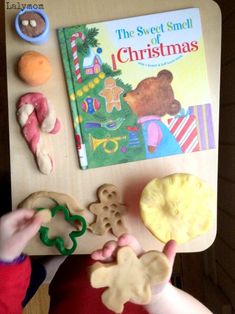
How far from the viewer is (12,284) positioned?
572 mm

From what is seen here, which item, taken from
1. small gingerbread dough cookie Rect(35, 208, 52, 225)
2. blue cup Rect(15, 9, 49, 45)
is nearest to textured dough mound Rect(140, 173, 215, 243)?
small gingerbread dough cookie Rect(35, 208, 52, 225)

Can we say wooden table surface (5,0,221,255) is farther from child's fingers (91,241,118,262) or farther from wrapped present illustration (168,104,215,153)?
child's fingers (91,241,118,262)

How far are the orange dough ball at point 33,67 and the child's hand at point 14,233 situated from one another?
0.70 feet

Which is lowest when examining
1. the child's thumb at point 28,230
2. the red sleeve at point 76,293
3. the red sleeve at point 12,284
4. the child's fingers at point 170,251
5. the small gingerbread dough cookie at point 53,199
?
the red sleeve at point 76,293

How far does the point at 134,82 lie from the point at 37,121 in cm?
17

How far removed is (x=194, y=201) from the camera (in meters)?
0.59

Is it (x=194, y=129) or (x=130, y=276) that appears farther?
(x=194, y=129)

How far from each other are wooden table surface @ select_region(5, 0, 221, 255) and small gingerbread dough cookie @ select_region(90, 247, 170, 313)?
0.40 ft

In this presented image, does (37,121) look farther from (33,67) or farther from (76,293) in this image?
(76,293)

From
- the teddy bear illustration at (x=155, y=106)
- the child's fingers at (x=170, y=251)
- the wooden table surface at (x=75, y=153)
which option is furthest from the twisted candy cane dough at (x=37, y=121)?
the child's fingers at (x=170, y=251)

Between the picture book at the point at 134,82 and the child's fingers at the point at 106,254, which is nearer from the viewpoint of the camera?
the child's fingers at the point at 106,254

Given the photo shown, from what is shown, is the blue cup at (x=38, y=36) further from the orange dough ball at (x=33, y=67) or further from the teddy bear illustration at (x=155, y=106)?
the teddy bear illustration at (x=155, y=106)

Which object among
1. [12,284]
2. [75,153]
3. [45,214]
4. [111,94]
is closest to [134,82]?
[111,94]

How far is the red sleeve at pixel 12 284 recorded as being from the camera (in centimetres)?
56
